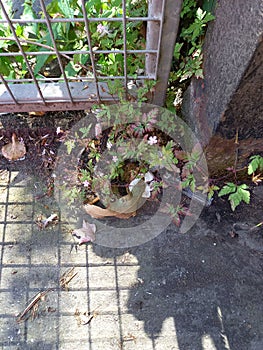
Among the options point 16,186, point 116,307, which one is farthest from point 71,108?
point 116,307

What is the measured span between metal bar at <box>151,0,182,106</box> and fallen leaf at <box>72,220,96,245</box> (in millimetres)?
777

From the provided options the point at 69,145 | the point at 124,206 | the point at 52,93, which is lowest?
the point at 124,206

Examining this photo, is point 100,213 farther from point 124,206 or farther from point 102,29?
point 102,29

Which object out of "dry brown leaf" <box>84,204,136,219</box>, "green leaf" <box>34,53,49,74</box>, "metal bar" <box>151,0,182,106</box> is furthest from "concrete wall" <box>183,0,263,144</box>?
"green leaf" <box>34,53,49,74</box>

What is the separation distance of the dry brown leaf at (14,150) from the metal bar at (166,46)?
84 centimetres

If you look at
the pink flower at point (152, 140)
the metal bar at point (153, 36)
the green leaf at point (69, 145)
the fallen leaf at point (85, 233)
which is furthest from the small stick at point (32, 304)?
the metal bar at point (153, 36)

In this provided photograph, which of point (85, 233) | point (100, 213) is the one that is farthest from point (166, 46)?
point (85, 233)

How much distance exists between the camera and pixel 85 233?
2.06 meters

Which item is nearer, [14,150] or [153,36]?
[153,36]

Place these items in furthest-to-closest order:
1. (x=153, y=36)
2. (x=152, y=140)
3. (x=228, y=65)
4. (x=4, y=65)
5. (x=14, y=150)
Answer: (x=14, y=150) < (x=4, y=65) < (x=152, y=140) < (x=153, y=36) < (x=228, y=65)

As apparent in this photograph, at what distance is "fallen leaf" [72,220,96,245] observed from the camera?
2045 mm

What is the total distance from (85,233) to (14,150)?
680mm

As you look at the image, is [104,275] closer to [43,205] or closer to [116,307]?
[116,307]

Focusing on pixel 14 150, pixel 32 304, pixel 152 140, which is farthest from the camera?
pixel 14 150
